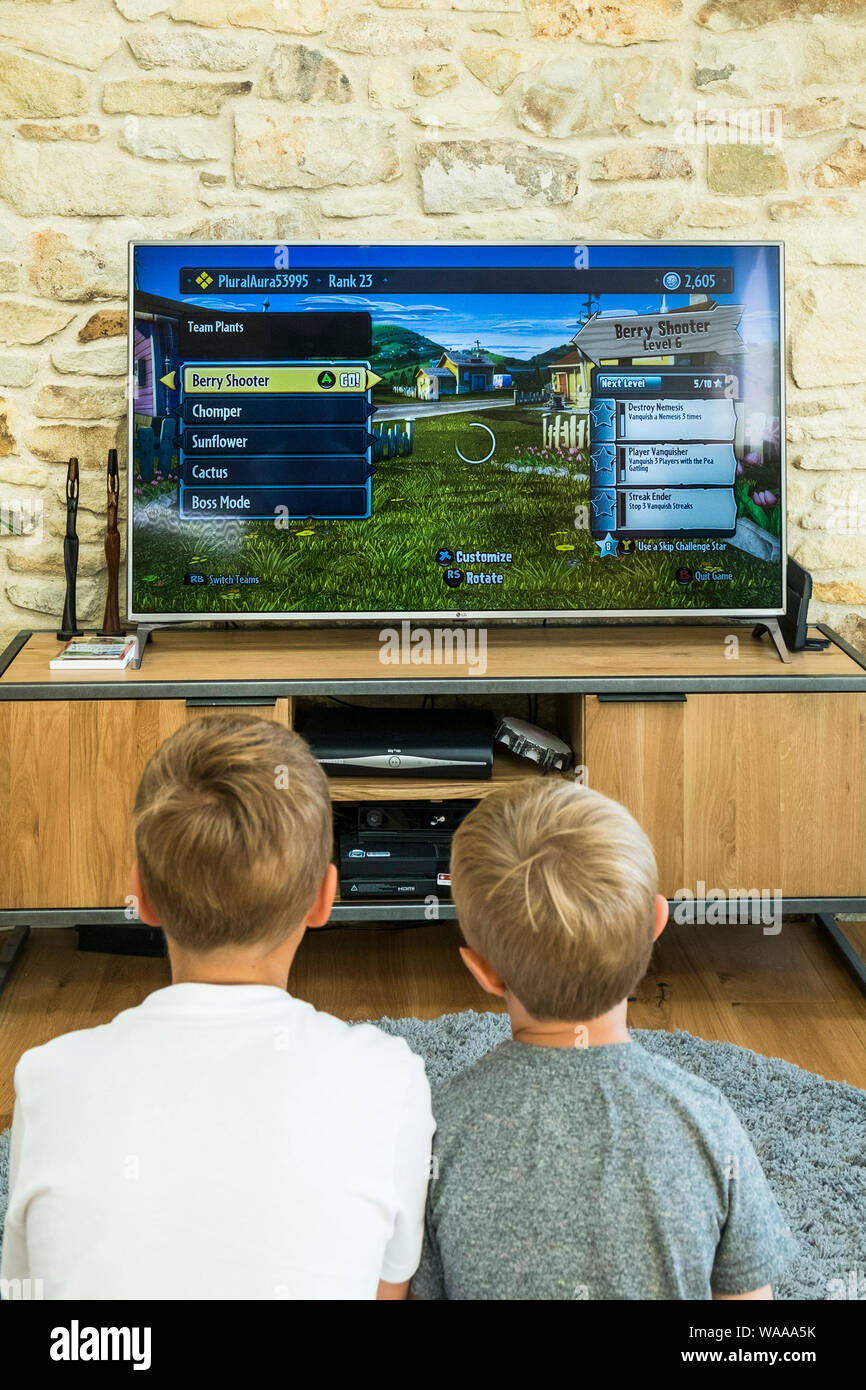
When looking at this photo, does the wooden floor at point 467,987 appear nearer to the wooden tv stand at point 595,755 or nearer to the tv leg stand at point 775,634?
the wooden tv stand at point 595,755

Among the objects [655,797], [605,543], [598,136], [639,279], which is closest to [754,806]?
[655,797]

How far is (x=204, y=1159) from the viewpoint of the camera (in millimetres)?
992

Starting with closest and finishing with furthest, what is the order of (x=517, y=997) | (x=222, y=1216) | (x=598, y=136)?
1. (x=222, y=1216)
2. (x=517, y=997)
3. (x=598, y=136)

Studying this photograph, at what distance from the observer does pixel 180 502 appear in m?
2.84

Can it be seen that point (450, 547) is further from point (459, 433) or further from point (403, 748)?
point (403, 748)

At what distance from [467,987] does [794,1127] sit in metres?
0.82

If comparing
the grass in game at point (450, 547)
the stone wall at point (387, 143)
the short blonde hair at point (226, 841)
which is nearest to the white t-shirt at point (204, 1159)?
the short blonde hair at point (226, 841)

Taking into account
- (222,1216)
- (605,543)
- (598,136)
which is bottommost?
(222,1216)

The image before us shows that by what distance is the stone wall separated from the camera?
294 cm

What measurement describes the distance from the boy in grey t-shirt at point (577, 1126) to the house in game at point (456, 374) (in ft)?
6.02

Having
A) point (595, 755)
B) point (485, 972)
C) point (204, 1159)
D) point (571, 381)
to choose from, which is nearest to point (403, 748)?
point (595, 755)

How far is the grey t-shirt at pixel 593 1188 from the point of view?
108 centimetres
